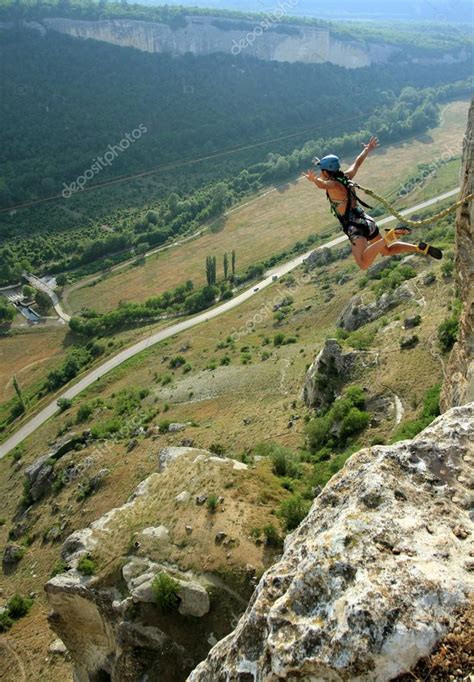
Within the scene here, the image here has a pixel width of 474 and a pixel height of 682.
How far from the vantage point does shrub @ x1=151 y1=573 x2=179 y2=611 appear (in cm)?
1800

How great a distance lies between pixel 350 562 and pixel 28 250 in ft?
330

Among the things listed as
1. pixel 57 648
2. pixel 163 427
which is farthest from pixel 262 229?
pixel 57 648

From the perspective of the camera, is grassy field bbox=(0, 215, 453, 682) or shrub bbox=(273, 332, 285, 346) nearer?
grassy field bbox=(0, 215, 453, 682)

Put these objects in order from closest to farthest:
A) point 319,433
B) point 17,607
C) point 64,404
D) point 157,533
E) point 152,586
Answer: point 152,586, point 157,533, point 17,607, point 319,433, point 64,404

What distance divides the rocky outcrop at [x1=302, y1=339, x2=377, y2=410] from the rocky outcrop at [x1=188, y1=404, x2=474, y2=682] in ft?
74.7

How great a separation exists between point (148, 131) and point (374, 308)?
119 metres

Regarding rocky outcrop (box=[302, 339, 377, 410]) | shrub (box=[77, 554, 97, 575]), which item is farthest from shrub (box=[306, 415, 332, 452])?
shrub (box=[77, 554, 97, 575])

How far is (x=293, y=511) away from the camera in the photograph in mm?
20484

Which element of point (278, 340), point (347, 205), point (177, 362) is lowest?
point (177, 362)

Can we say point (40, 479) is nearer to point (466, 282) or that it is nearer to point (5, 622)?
point (5, 622)

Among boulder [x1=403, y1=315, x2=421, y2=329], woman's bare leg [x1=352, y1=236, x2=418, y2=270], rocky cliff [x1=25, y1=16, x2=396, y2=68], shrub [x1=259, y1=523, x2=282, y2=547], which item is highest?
rocky cliff [x1=25, y1=16, x2=396, y2=68]

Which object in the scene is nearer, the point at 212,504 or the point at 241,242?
the point at 212,504

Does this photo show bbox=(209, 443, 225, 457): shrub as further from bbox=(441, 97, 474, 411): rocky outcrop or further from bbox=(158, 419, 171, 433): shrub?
bbox=(441, 97, 474, 411): rocky outcrop

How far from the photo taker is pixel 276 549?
19.7 metres
